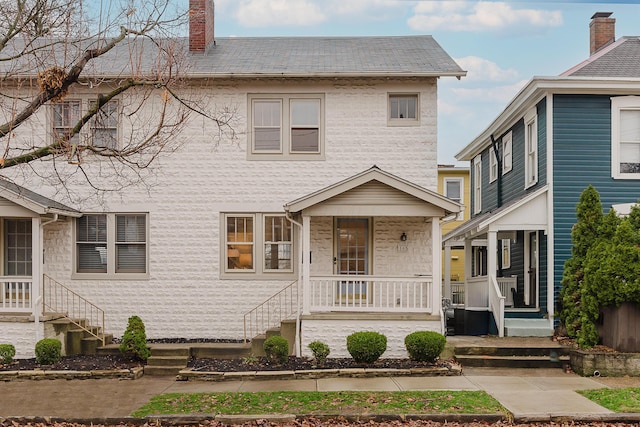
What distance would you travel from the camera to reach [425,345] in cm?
1350

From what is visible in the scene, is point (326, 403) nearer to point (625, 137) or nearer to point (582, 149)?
point (582, 149)

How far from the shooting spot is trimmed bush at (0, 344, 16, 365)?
563 inches

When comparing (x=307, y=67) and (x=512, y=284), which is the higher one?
(x=307, y=67)

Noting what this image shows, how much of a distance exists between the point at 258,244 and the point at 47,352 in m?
5.18

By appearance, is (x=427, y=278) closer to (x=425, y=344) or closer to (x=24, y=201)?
(x=425, y=344)

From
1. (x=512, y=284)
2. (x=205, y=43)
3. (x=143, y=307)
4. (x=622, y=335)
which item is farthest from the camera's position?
(x=512, y=284)

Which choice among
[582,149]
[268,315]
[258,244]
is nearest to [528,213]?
[582,149]

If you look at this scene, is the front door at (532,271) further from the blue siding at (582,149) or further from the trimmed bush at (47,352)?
the trimmed bush at (47,352)

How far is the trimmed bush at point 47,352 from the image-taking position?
14.1 meters

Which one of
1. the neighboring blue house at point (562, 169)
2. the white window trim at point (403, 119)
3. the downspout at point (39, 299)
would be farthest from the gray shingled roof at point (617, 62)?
the downspout at point (39, 299)

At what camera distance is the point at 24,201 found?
48.5 feet

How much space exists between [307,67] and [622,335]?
9006mm

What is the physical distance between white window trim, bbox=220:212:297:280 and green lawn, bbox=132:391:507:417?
203 inches

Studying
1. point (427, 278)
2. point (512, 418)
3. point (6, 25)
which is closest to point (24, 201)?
point (6, 25)
